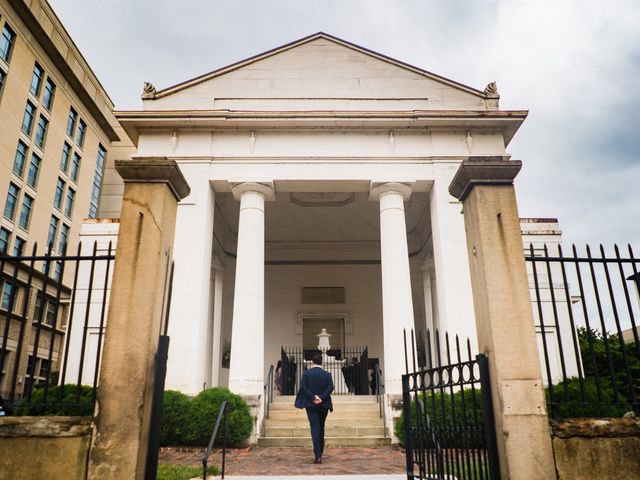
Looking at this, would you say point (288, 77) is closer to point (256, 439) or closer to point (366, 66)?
point (366, 66)

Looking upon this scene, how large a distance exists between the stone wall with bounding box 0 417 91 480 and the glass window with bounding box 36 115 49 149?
112 ft

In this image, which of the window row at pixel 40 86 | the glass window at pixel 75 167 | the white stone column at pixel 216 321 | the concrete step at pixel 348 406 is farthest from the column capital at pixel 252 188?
the glass window at pixel 75 167

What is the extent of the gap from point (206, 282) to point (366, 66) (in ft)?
29.3

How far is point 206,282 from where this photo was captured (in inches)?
567

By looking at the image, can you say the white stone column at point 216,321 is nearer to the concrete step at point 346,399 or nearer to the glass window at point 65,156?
the concrete step at point 346,399

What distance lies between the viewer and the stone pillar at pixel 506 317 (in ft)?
14.2

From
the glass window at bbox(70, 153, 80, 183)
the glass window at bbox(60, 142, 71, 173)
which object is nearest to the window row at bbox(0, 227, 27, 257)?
the glass window at bbox(60, 142, 71, 173)

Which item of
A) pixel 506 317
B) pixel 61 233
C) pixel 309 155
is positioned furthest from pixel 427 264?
pixel 61 233

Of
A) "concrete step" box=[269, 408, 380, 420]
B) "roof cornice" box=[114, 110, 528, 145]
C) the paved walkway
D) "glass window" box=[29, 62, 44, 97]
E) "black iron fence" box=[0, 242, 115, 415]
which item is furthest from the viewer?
"glass window" box=[29, 62, 44, 97]

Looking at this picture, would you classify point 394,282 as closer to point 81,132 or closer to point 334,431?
point 334,431

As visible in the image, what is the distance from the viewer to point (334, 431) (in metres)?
11.9

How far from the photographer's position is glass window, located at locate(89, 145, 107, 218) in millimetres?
43228

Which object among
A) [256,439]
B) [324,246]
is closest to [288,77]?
[324,246]

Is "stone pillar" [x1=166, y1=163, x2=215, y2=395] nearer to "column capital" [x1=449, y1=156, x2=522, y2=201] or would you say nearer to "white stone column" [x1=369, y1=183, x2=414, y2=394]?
"white stone column" [x1=369, y1=183, x2=414, y2=394]
